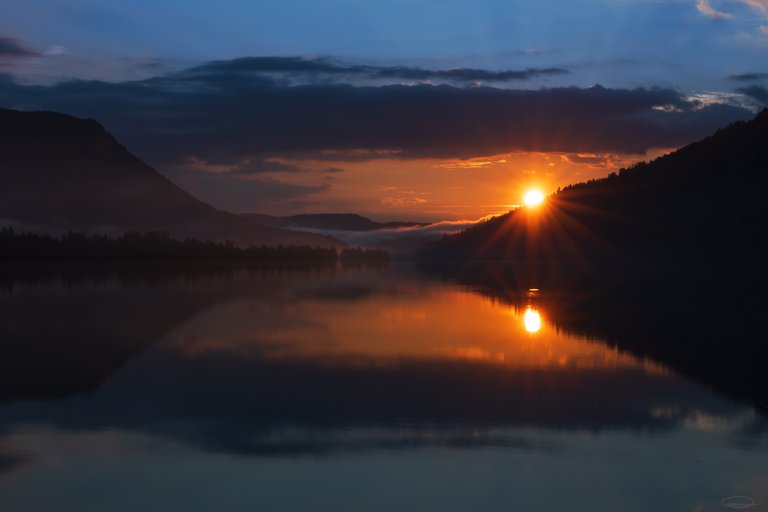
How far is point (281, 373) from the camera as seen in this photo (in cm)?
1934

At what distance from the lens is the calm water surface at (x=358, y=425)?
1074cm

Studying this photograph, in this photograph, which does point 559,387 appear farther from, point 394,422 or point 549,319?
point 549,319

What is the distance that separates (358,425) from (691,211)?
160 metres

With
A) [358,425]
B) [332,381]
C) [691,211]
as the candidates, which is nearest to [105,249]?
[691,211]

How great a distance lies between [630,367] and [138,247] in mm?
140593

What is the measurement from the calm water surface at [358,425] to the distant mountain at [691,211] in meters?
122

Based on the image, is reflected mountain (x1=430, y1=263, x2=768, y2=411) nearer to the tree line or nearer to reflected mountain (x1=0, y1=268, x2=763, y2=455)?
reflected mountain (x1=0, y1=268, x2=763, y2=455)

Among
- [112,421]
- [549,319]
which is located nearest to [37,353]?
[112,421]

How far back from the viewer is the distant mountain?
147 m

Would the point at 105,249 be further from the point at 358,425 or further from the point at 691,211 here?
the point at 358,425

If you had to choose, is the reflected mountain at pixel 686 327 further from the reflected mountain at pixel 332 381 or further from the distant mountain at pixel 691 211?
the distant mountain at pixel 691 211

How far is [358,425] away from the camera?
14.1 meters

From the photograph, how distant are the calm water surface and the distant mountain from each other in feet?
401

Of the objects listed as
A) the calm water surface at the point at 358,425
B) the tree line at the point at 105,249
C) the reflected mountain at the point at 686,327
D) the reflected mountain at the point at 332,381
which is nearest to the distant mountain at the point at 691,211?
the tree line at the point at 105,249
